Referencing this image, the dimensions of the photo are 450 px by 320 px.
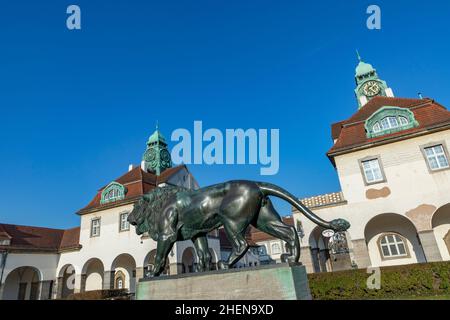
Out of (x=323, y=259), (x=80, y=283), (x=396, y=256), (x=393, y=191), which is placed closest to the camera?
(x=393, y=191)

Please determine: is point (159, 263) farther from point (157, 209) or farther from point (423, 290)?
point (423, 290)

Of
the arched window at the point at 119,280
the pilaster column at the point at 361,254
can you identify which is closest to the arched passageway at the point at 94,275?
the arched window at the point at 119,280

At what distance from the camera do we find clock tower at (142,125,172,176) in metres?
32.9

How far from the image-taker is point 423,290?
1083cm

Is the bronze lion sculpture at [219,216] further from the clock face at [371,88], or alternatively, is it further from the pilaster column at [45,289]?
the clock face at [371,88]

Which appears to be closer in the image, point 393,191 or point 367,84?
point 393,191

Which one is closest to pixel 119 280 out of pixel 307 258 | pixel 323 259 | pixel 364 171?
pixel 307 258

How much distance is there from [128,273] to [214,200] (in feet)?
77.6

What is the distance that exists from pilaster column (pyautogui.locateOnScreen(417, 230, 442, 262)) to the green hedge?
3.93 metres

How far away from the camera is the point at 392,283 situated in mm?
11320

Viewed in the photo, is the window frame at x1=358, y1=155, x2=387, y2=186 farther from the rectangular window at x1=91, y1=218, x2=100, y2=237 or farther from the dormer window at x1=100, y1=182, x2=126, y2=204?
the rectangular window at x1=91, y1=218, x2=100, y2=237

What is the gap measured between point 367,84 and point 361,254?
1089 inches

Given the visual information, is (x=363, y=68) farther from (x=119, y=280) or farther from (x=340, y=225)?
(x=340, y=225)
